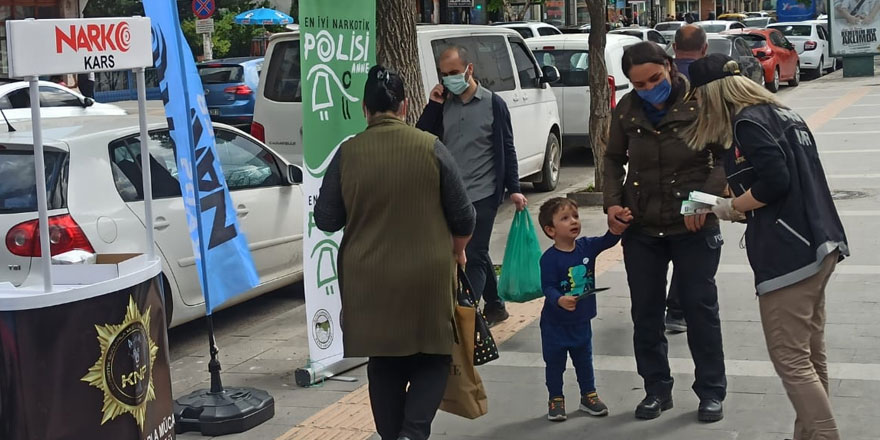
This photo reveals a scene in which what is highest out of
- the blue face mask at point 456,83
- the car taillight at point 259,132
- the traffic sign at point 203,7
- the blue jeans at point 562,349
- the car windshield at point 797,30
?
the traffic sign at point 203,7

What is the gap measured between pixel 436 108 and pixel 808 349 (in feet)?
9.87

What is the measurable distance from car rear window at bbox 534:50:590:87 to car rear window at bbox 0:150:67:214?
9.05 m

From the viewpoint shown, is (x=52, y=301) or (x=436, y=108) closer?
(x=52, y=301)

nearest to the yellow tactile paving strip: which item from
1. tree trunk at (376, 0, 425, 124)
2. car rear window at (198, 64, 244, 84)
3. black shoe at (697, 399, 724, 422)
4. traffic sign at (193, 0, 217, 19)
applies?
black shoe at (697, 399, 724, 422)

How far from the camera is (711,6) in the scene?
269 ft

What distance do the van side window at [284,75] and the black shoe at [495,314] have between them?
368 cm

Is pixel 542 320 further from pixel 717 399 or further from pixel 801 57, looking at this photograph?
pixel 801 57

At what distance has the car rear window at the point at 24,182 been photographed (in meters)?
6.18

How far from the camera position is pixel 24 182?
6.25 metres

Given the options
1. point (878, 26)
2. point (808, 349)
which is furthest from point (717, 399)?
point (878, 26)

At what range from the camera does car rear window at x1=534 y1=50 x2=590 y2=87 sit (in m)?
14.6

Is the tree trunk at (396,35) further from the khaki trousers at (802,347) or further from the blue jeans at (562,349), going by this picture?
the khaki trousers at (802,347)

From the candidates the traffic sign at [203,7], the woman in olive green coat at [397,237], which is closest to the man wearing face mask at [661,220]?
the woman in olive green coat at [397,237]

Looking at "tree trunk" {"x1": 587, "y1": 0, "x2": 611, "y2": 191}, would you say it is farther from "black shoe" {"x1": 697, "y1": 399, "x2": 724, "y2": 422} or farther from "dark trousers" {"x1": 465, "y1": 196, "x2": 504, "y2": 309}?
"black shoe" {"x1": 697, "y1": 399, "x2": 724, "y2": 422}
